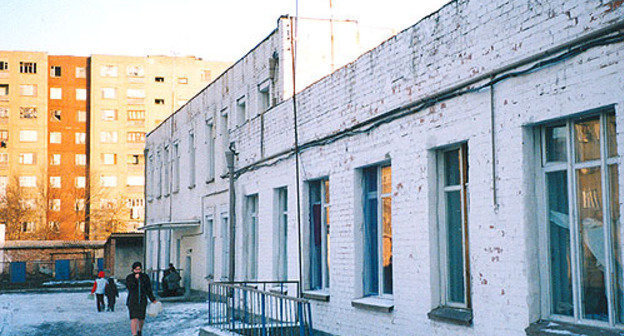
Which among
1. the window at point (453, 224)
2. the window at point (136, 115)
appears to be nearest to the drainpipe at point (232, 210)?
the window at point (453, 224)

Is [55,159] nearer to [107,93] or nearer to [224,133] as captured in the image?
[107,93]

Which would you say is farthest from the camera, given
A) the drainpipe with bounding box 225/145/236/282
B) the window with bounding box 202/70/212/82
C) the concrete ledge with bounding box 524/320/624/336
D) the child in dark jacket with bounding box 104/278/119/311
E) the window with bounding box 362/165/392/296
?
the window with bounding box 202/70/212/82

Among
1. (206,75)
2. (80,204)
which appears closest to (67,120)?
(80,204)

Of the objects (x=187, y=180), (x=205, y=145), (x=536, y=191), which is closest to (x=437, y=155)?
(x=536, y=191)

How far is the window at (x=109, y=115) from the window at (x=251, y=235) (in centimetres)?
6777

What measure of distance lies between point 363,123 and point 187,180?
18.6 metres

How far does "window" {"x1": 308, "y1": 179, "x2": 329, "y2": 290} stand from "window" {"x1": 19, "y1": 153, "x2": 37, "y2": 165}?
2957 inches

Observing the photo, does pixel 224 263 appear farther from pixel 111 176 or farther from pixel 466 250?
pixel 111 176

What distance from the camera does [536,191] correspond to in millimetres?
8031

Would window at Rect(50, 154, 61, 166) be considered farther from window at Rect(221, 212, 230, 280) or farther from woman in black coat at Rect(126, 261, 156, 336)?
woman in black coat at Rect(126, 261, 156, 336)

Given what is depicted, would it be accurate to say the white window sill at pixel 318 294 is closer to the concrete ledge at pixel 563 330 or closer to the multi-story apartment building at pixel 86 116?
the concrete ledge at pixel 563 330

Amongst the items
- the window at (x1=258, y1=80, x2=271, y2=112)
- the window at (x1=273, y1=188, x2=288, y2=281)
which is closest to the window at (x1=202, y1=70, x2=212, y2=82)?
the window at (x1=258, y1=80, x2=271, y2=112)

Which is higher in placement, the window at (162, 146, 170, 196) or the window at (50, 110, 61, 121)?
the window at (50, 110, 61, 121)

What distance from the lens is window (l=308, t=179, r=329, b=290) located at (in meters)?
13.8
